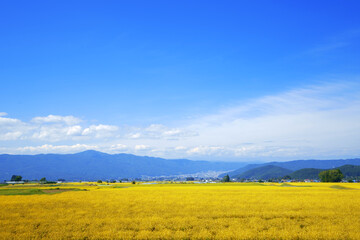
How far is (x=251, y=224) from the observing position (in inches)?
955

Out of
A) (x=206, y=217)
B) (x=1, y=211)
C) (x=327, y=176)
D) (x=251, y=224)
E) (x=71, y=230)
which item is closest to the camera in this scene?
(x=71, y=230)

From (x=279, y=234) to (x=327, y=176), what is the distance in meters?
161

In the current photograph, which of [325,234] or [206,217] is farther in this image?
[206,217]

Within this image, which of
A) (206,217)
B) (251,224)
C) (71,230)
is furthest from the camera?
(206,217)

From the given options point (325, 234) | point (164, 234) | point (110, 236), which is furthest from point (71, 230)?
point (325, 234)

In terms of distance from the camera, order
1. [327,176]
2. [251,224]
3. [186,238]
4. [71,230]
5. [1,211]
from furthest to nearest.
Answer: [327,176] → [1,211] → [251,224] → [71,230] → [186,238]

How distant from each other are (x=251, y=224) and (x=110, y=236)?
42.1 feet

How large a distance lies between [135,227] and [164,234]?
3670 mm

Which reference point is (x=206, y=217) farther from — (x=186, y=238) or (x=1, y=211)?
(x=1, y=211)

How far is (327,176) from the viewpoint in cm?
15700

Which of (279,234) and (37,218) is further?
(37,218)

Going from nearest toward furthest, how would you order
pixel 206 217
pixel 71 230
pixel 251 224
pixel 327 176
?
pixel 71 230, pixel 251 224, pixel 206 217, pixel 327 176

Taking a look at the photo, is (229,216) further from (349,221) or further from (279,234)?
(349,221)

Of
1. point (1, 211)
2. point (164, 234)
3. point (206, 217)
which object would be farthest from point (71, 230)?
point (1, 211)
